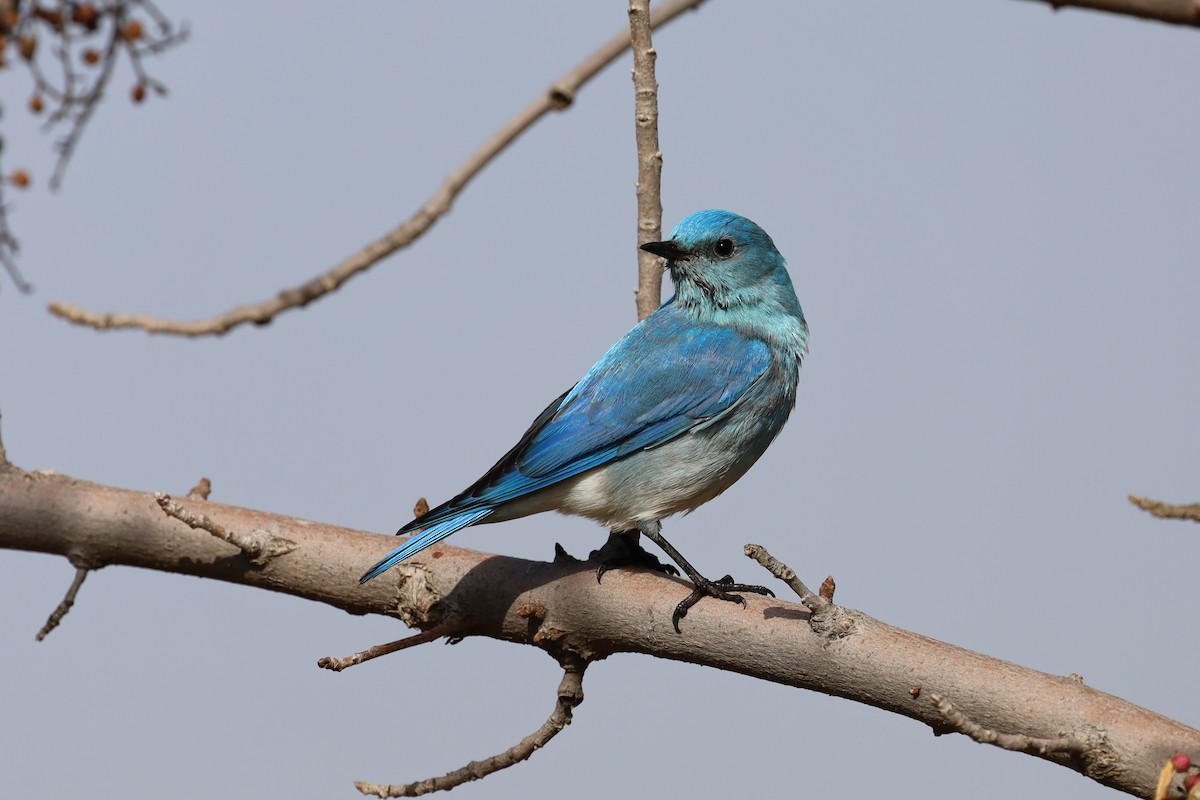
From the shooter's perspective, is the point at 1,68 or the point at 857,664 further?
the point at 857,664

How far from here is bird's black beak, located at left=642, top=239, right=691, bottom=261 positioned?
5.00 meters

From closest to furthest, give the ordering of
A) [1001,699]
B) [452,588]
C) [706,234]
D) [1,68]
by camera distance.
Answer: [1,68]
[1001,699]
[452,588]
[706,234]

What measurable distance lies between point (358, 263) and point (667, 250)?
2750 mm

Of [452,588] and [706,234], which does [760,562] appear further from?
[706,234]

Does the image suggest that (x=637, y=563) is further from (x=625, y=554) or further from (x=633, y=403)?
(x=633, y=403)

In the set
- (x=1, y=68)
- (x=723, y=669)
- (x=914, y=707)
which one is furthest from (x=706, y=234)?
(x=1, y=68)

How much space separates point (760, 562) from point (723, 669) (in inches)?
33.0

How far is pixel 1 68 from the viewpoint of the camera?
2.85 meters

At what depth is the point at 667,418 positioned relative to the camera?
482cm

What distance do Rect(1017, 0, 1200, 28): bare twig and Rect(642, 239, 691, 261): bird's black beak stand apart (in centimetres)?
315

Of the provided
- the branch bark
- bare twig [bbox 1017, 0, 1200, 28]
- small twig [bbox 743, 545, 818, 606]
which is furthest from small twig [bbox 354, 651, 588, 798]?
bare twig [bbox 1017, 0, 1200, 28]

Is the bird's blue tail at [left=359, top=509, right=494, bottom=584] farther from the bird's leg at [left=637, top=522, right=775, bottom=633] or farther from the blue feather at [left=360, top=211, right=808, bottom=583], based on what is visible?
the bird's leg at [left=637, top=522, right=775, bottom=633]

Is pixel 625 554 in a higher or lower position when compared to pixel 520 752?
higher

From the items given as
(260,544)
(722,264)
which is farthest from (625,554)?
(722,264)
